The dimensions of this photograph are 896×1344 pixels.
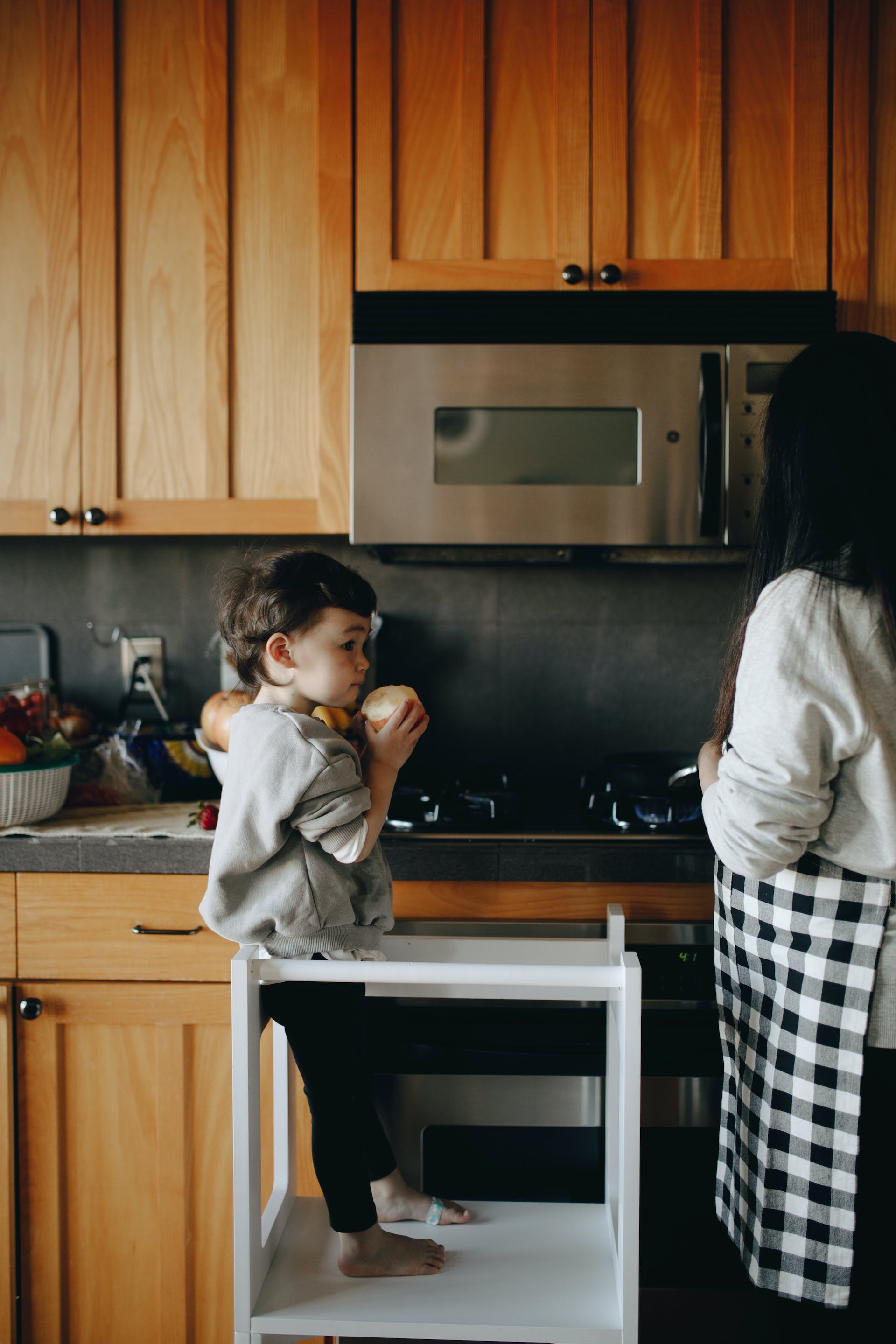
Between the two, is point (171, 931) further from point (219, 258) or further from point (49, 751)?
point (219, 258)

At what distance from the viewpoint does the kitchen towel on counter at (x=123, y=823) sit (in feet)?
4.53

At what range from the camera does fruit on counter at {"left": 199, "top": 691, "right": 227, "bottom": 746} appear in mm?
1536

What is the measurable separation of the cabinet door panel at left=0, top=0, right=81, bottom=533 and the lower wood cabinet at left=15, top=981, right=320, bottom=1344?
0.86 m

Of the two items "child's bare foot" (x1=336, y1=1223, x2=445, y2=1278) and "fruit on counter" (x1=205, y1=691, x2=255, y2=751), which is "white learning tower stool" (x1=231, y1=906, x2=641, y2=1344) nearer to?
"child's bare foot" (x1=336, y1=1223, x2=445, y2=1278)

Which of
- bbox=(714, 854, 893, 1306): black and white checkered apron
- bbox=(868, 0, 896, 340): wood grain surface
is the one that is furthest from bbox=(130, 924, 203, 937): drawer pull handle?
bbox=(868, 0, 896, 340): wood grain surface

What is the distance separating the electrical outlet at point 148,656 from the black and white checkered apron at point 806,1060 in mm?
1295

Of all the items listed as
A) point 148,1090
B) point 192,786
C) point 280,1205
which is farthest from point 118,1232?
point 192,786

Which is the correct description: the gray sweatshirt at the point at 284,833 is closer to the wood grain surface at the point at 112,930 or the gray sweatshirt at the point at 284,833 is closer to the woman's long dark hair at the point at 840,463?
the wood grain surface at the point at 112,930

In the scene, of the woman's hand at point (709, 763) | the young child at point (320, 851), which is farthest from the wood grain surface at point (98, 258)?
the woman's hand at point (709, 763)

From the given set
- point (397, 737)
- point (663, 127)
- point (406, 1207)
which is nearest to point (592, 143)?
point (663, 127)

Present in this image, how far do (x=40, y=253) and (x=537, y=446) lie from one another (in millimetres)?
940

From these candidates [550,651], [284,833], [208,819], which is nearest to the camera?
[284,833]

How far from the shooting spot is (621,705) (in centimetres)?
188

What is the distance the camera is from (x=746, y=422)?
1.53m
